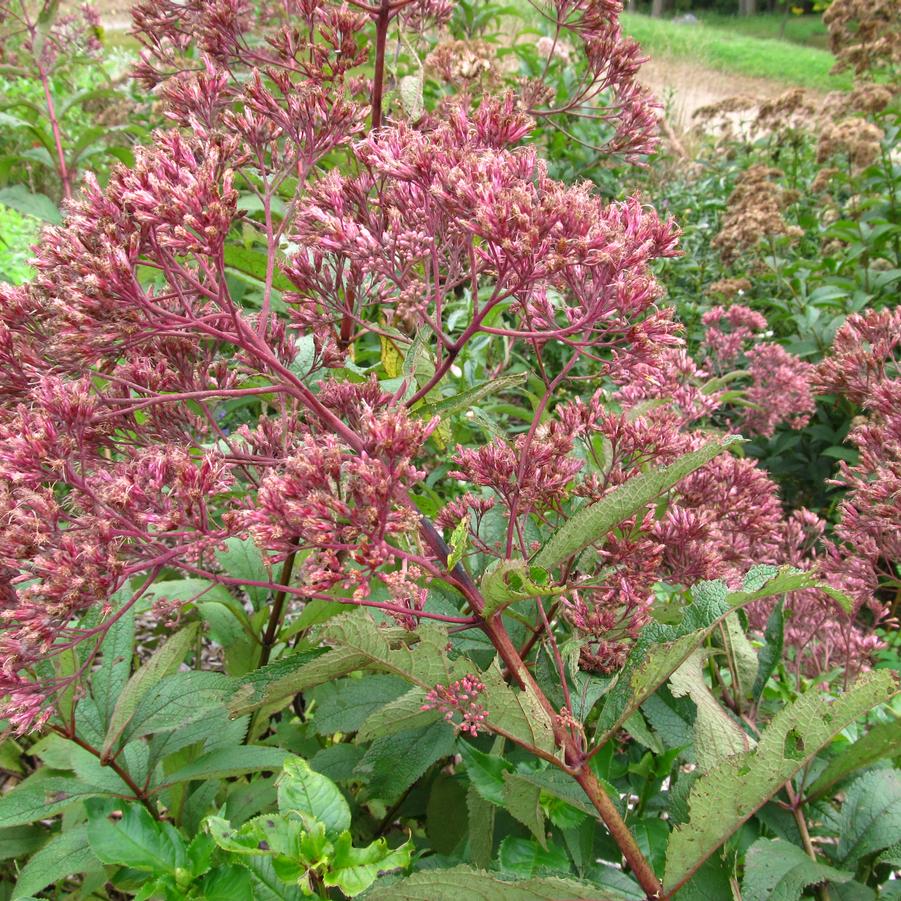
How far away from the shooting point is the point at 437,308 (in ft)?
4.61

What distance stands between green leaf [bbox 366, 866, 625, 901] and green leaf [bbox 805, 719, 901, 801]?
497 mm

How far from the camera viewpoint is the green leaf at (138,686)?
1.38m

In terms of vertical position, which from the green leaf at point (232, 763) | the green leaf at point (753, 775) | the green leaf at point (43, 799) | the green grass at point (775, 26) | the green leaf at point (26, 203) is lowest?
the green leaf at point (43, 799)

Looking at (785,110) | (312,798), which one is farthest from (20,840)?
(785,110)

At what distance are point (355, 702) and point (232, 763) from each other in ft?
0.81

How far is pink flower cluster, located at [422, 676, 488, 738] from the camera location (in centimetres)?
113

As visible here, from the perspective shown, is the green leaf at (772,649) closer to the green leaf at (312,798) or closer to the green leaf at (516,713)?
the green leaf at (516,713)

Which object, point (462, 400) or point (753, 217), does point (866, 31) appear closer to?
point (753, 217)

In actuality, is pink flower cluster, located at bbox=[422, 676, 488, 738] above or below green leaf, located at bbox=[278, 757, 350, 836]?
above

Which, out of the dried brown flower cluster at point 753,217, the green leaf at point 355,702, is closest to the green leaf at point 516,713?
the green leaf at point 355,702

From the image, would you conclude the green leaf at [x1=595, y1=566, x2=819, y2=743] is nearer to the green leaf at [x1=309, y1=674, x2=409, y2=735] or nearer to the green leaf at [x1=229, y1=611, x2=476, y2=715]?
the green leaf at [x1=229, y1=611, x2=476, y2=715]

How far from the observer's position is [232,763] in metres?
1.48

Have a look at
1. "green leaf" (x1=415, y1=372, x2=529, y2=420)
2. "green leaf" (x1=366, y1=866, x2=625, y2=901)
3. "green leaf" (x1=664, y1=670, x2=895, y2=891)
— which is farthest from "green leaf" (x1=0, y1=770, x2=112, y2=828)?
"green leaf" (x1=664, y1=670, x2=895, y2=891)

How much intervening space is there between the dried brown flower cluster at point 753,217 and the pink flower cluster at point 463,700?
427cm
